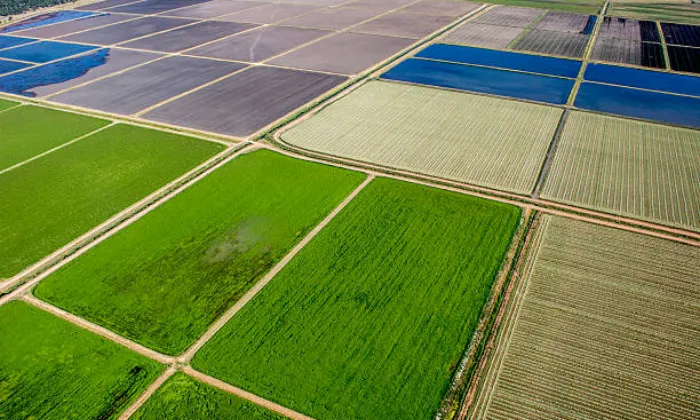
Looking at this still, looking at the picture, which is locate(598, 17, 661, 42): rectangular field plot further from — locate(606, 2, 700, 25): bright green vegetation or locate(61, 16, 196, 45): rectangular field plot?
locate(61, 16, 196, 45): rectangular field plot

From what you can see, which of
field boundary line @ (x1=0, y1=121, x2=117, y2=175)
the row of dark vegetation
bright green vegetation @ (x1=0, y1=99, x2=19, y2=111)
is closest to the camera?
field boundary line @ (x1=0, y1=121, x2=117, y2=175)

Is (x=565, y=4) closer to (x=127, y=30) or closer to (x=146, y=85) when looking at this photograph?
(x=146, y=85)

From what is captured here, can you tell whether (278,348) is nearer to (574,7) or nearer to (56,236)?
(56,236)

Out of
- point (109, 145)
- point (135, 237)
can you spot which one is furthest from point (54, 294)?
point (109, 145)

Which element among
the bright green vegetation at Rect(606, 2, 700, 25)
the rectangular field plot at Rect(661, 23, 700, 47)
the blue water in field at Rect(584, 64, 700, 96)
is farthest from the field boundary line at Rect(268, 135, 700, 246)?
the bright green vegetation at Rect(606, 2, 700, 25)

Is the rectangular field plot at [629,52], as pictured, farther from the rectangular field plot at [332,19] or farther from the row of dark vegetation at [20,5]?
the row of dark vegetation at [20,5]

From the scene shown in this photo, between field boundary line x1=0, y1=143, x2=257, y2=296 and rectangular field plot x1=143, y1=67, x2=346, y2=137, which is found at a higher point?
rectangular field plot x1=143, y1=67, x2=346, y2=137

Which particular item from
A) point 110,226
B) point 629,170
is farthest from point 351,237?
point 629,170
